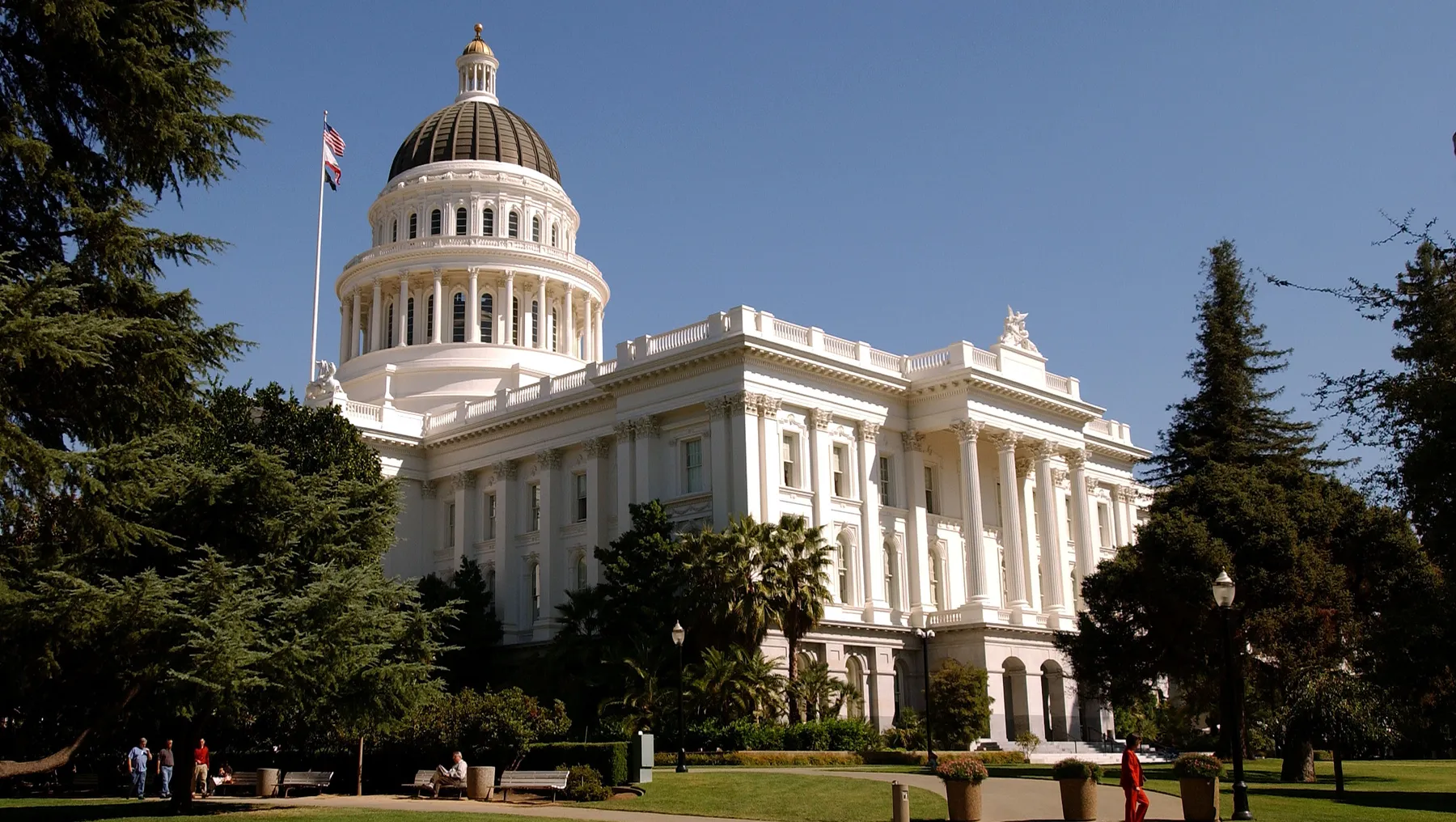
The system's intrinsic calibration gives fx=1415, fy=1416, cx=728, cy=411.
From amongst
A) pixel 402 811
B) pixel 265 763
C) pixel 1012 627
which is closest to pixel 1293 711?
pixel 1012 627

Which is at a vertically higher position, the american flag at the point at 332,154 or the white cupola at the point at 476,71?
the white cupola at the point at 476,71

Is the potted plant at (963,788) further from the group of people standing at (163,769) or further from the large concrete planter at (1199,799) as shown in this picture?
the group of people standing at (163,769)

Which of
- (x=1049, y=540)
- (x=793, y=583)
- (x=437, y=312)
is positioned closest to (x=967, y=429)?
(x=1049, y=540)

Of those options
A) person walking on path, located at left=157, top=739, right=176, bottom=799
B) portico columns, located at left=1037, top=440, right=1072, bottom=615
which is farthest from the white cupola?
person walking on path, located at left=157, top=739, right=176, bottom=799

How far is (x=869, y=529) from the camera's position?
57.1m

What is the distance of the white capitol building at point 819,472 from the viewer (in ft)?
180

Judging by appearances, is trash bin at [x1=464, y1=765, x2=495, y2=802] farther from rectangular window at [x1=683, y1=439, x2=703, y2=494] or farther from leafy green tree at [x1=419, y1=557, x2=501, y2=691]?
leafy green tree at [x1=419, y1=557, x2=501, y2=691]

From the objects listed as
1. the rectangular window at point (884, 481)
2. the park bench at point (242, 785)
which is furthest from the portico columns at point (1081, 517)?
the park bench at point (242, 785)

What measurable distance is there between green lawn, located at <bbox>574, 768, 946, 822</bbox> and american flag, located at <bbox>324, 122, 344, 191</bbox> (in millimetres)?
46976

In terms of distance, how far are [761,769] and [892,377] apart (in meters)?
25.6

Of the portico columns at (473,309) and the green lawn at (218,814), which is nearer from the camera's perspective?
the green lawn at (218,814)

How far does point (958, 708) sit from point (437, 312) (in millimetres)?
41816

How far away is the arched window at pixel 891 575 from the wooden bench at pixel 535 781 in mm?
29096

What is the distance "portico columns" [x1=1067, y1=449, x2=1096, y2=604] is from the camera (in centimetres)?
6431
